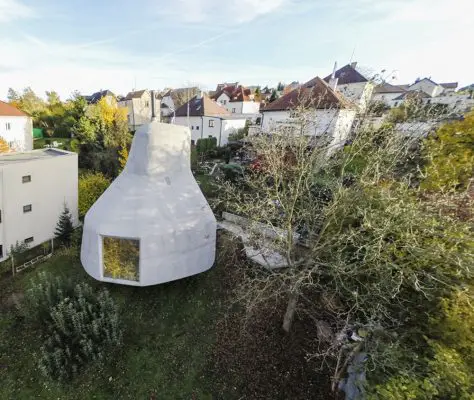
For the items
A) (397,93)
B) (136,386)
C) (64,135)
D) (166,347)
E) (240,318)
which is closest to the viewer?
(136,386)

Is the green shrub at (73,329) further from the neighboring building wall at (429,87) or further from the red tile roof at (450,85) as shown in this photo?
the red tile roof at (450,85)

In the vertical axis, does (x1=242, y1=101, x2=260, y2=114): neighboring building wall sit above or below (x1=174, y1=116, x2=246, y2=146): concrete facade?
above

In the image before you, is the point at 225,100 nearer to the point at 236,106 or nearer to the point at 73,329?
the point at 236,106

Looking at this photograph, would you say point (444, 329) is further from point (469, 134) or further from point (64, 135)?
point (64, 135)

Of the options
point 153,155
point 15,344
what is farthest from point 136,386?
point 153,155

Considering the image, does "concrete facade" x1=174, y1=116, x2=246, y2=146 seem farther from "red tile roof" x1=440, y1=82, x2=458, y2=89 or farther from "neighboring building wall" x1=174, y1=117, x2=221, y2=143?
"red tile roof" x1=440, y1=82, x2=458, y2=89

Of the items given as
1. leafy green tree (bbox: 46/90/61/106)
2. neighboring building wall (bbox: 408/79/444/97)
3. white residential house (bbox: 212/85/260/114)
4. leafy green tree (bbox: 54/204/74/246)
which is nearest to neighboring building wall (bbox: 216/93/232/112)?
white residential house (bbox: 212/85/260/114)

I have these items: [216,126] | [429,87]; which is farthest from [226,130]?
[429,87]
